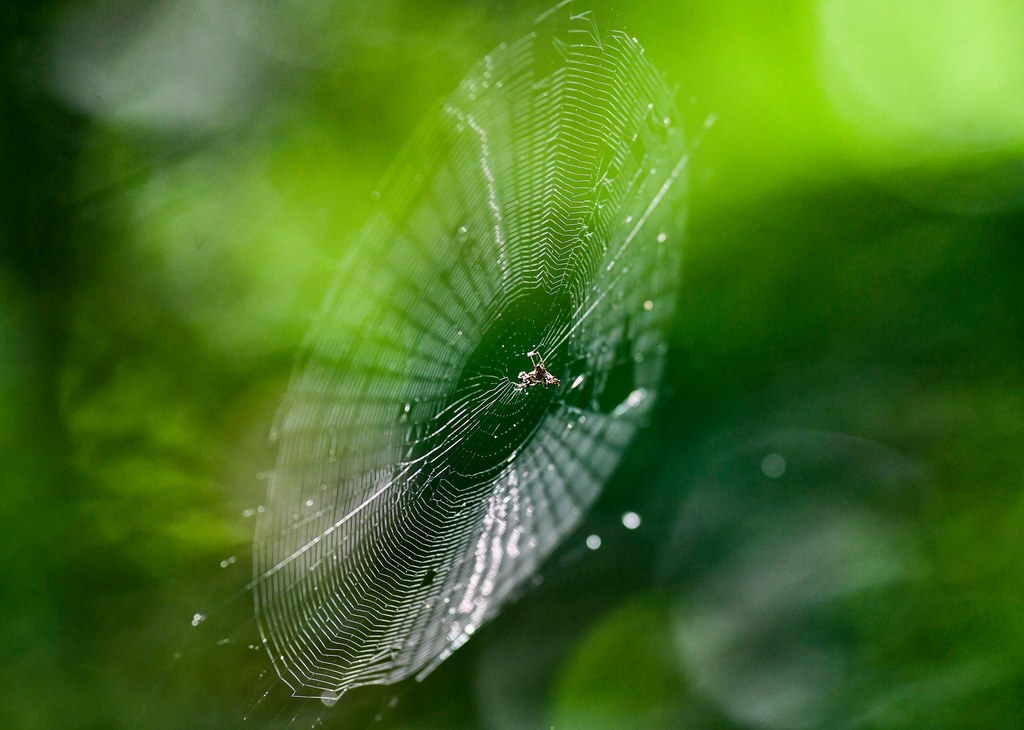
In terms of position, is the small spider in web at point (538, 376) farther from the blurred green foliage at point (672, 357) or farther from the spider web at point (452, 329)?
the blurred green foliage at point (672, 357)

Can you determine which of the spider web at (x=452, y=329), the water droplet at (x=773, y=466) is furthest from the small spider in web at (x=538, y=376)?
the water droplet at (x=773, y=466)

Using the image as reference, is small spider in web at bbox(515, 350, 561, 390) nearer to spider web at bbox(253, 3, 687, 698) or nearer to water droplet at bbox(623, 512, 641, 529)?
spider web at bbox(253, 3, 687, 698)

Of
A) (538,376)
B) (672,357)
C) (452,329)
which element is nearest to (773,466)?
(672,357)

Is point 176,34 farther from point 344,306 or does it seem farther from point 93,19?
point 344,306

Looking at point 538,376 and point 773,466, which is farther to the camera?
point 538,376

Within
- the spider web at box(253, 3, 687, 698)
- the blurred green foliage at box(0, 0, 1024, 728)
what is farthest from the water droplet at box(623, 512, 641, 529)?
the spider web at box(253, 3, 687, 698)

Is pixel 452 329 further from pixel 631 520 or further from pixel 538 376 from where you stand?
pixel 631 520
